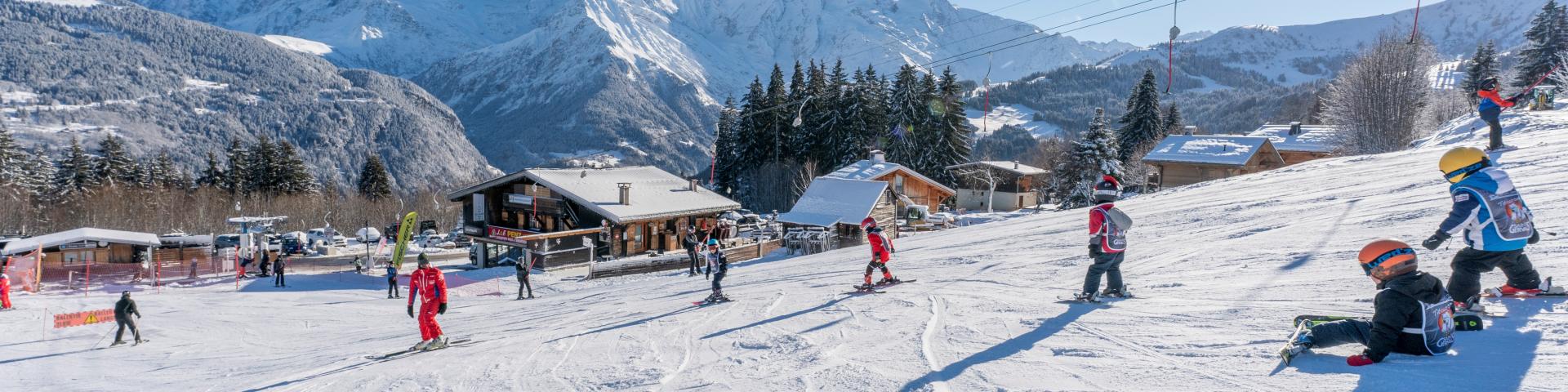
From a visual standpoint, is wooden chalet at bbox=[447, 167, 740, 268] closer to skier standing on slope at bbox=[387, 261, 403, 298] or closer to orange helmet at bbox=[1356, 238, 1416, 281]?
skier standing on slope at bbox=[387, 261, 403, 298]

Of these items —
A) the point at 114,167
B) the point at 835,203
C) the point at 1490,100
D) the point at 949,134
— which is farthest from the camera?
the point at 114,167

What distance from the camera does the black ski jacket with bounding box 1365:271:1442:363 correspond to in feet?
16.5

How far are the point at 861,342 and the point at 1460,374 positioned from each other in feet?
15.3

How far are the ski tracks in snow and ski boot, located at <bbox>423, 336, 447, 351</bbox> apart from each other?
6.64m

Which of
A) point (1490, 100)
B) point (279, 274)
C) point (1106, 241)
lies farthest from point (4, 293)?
point (1490, 100)

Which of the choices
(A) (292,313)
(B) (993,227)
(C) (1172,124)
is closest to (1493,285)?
(B) (993,227)

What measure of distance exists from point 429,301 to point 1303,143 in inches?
2294

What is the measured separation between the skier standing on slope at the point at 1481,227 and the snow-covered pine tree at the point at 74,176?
7796 centimetres

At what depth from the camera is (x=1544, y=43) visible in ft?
153

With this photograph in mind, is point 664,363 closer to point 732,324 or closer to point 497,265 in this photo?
point 732,324

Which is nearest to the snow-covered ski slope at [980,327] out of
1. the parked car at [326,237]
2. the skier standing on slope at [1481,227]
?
the skier standing on slope at [1481,227]

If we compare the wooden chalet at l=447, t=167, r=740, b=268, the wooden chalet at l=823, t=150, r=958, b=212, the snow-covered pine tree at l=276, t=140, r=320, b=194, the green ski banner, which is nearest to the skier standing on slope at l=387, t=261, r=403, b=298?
the green ski banner

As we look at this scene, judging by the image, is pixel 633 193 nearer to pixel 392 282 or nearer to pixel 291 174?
pixel 392 282

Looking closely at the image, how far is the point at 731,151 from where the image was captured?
6041 cm
